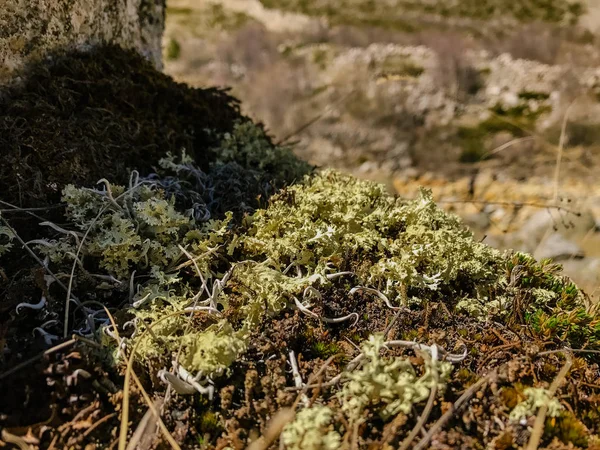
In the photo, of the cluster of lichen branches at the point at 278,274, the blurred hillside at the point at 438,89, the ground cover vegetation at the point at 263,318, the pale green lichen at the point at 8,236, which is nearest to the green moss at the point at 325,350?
the ground cover vegetation at the point at 263,318

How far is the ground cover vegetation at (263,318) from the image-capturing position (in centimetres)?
164

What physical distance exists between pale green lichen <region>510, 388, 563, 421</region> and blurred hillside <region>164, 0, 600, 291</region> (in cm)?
484

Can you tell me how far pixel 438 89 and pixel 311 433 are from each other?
11354 millimetres

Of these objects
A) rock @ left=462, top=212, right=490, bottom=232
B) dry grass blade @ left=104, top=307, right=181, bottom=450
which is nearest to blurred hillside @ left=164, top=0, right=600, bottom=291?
rock @ left=462, top=212, right=490, bottom=232

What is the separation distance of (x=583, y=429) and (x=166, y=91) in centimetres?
276

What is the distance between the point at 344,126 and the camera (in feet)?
36.9

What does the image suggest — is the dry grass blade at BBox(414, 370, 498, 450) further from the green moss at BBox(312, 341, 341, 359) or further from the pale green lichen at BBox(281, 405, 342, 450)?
the green moss at BBox(312, 341, 341, 359)

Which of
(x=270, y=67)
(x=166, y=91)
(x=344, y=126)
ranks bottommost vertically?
(x=344, y=126)

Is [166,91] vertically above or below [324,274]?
above


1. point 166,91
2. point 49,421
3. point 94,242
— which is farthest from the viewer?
point 166,91

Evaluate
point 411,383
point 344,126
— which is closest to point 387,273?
point 411,383

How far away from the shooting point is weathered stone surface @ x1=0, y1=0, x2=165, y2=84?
2.55 meters

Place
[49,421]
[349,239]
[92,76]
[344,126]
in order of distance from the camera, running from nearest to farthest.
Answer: [49,421] < [349,239] < [92,76] < [344,126]

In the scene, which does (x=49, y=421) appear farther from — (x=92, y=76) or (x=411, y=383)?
A: (x=92, y=76)
